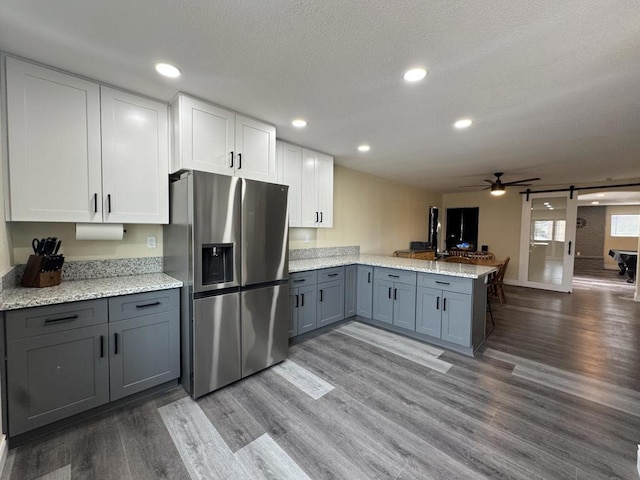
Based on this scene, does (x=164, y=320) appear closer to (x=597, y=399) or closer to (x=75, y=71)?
(x=75, y=71)

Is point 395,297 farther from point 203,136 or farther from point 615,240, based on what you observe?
point 615,240

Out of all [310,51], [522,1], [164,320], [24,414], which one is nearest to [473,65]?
[522,1]

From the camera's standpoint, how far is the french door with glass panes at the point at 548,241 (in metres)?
5.91

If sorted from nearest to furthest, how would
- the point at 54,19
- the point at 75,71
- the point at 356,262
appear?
the point at 54,19 → the point at 75,71 → the point at 356,262

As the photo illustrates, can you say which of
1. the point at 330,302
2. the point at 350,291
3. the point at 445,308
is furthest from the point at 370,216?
the point at 445,308

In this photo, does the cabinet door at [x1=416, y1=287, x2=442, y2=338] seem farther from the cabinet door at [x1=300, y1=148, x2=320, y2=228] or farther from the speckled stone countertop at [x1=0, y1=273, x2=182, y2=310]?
the speckled stone countertop at [x1=0, y1=273, x2=182, y2=310]

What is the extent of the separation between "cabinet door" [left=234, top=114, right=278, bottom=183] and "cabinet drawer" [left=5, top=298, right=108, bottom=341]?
61.9 inches

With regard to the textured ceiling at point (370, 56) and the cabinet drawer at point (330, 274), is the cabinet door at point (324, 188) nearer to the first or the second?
the cabinet drawer at point (330, 274)

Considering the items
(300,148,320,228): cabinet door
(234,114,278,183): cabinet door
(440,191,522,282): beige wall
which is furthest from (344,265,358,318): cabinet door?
(440,191,522,282): beige wall

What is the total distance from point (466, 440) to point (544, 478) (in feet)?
1.29

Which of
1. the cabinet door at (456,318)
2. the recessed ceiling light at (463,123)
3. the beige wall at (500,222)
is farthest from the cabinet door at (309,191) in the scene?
the beige wall at (500,222)

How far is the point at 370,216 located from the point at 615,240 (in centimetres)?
1087

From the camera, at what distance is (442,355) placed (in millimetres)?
2920

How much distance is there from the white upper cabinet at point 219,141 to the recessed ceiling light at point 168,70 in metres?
0.28
